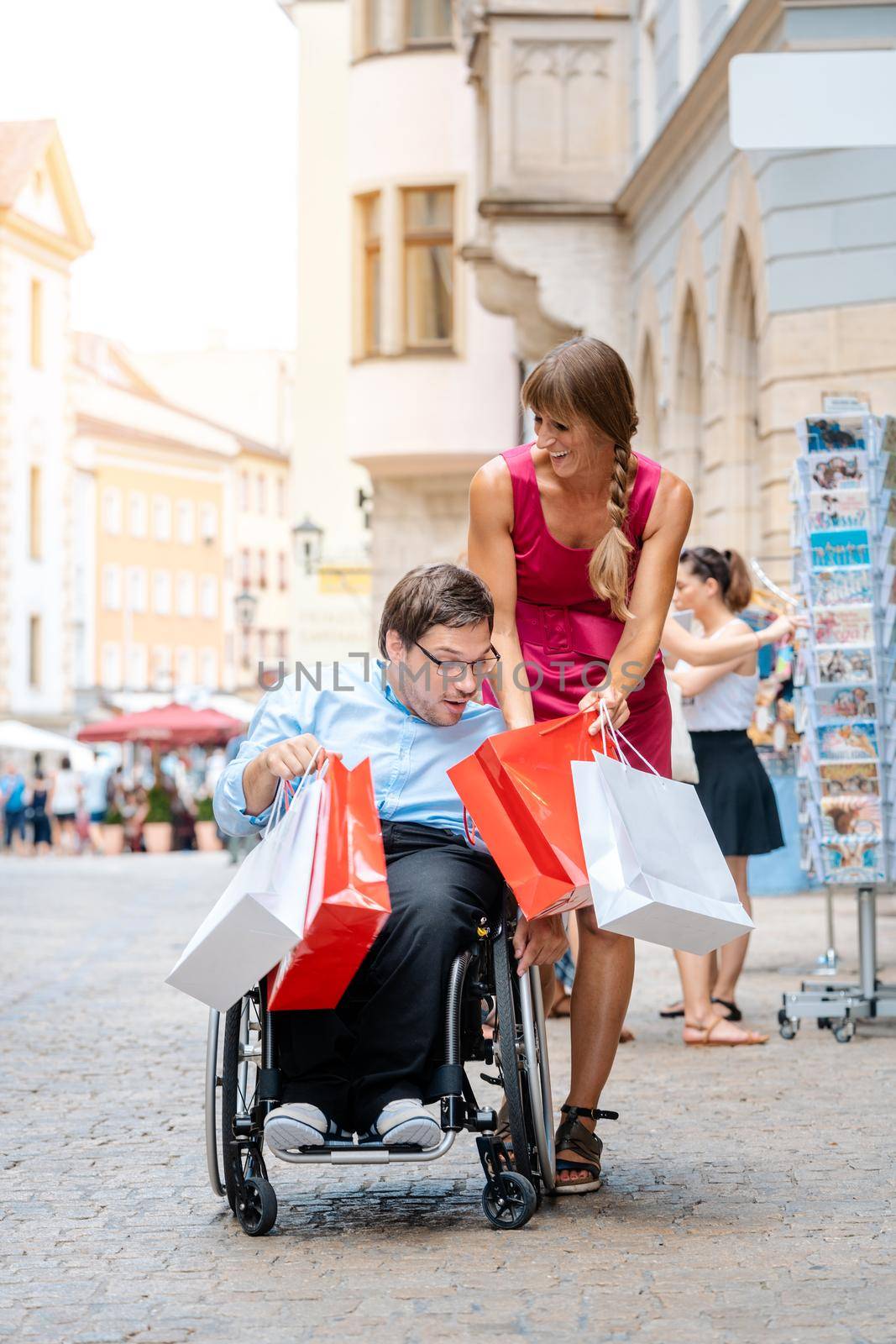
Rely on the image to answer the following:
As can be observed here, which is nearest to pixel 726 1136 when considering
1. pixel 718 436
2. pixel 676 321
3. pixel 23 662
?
pixel 718 436

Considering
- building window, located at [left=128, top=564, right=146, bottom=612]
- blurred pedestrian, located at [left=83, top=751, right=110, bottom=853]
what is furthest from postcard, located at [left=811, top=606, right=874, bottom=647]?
building window, located at [left=128, top=564, right=146, bottom=612]

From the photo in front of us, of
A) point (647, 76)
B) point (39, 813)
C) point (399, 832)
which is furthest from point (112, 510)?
point (399, 832)

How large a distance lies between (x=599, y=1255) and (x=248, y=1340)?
88 centimetres

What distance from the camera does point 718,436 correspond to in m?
17.2

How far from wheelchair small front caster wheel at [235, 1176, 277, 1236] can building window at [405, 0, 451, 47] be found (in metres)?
24.0

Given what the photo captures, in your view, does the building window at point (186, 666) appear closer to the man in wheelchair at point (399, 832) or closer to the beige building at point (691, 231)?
the beige building at point (691, 231)

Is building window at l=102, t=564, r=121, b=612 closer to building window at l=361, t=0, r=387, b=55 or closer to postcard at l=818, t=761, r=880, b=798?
building window at l=361, t=0, r=387, b=55

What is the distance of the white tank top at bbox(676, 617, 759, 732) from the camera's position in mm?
8594

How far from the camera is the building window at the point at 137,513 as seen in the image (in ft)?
273

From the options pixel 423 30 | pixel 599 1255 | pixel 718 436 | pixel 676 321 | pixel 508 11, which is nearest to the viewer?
pixel 599 1255

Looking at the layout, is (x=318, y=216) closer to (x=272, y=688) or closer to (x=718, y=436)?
(x=718, y=436)

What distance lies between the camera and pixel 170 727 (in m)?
37.4

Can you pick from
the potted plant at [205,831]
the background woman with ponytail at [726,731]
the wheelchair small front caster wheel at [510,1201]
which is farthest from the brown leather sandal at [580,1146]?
the potted plant at [205,831]

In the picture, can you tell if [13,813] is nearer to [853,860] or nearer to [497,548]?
[853,860]
